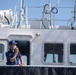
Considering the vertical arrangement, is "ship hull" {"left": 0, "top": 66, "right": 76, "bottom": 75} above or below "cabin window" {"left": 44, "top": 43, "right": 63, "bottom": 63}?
below

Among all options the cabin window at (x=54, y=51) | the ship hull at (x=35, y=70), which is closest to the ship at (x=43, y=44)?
the cabin window at (x=54, y=51)

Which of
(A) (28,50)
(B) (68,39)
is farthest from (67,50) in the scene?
(A) (28,50)

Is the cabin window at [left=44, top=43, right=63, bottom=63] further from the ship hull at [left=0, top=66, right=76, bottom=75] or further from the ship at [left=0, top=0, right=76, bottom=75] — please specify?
the ship hull at [left=0, top=66, right=76, bottom=75]

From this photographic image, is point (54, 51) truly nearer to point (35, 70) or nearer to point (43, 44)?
point (43, 44)

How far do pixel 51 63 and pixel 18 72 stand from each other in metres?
3.12

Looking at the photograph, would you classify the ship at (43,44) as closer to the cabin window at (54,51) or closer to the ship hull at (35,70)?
the cabin window at (54,51)

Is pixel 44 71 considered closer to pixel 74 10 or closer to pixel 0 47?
pixel 0 47

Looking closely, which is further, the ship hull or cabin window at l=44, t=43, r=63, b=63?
cabin window at l=44, t=43, r=63, b=63

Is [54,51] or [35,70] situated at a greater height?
[54,51]

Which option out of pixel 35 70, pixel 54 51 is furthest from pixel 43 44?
pixel 35 70

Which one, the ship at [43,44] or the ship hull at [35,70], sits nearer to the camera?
the ship hull at [35,70]

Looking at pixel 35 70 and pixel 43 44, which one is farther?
pixel 43 44

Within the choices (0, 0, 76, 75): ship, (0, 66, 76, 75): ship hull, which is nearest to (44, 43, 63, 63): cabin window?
(0, 0, 76, 75): ship

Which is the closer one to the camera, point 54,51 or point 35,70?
point 35,70
